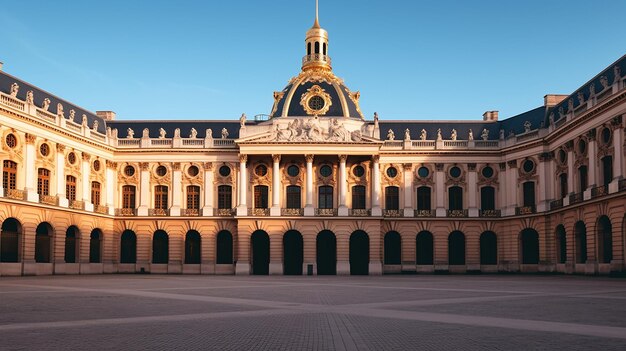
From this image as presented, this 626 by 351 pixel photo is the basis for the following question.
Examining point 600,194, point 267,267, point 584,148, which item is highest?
point 584,148

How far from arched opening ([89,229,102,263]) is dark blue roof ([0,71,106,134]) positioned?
1056 centimetres

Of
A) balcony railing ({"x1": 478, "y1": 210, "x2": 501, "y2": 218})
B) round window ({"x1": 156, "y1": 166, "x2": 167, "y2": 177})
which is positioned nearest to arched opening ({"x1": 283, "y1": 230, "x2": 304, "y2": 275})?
round window ({"x1": 156, "y1": 166, "x2": 167, "y2": 177})

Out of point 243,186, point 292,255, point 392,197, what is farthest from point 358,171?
point 243,186

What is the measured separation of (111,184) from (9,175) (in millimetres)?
15618

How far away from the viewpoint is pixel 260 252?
67.4 m

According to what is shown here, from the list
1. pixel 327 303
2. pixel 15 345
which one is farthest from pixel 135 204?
pixel 15 345

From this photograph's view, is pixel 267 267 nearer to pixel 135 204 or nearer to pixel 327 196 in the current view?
pixel 327 196

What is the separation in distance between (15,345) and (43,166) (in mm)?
46309

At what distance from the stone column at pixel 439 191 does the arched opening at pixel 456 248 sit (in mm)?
2525

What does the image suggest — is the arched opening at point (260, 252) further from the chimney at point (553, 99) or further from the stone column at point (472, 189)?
the chimney at point (553, 99)

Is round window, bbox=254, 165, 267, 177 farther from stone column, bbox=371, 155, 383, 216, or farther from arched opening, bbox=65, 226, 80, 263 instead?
arched opening, bbox=65, 226, 80, 263

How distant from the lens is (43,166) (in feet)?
185

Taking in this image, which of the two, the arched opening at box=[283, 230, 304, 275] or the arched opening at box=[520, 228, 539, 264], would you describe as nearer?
the arched opening at box=[520, 228, 539, 264]

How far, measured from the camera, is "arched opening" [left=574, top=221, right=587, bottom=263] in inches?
2137
